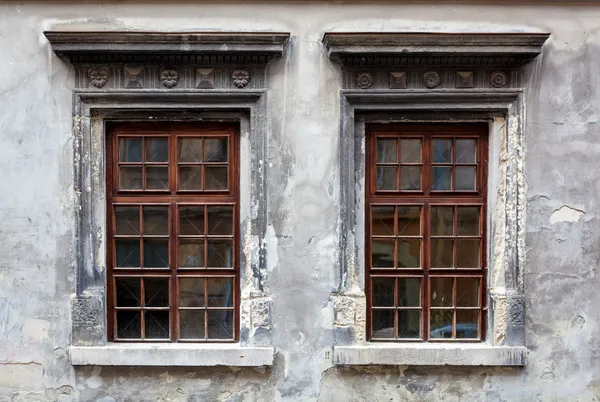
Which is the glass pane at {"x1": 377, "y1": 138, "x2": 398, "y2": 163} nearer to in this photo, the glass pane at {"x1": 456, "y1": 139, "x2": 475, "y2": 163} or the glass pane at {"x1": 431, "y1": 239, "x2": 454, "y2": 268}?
the glass pane at {"x1": 456, "y1": 139, "x2": 475, "y2": 163}

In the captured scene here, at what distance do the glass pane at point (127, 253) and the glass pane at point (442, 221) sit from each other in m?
2.50

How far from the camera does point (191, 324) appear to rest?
209 inches

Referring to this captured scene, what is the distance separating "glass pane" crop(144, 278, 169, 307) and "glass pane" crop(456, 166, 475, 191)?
2594 mm

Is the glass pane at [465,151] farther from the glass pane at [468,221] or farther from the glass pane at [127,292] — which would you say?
the glass pane at [127,292]

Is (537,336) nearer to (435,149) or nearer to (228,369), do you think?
(435,149)

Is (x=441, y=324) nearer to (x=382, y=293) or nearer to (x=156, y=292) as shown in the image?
(x=382, y=293)

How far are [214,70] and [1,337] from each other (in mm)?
2795

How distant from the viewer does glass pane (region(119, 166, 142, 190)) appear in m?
5.25

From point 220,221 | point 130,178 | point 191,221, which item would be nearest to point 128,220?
point 130,178

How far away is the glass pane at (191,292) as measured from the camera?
17.4 feet

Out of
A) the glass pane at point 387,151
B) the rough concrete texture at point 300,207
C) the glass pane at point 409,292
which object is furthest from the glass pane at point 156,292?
the glass pane at point 387,151

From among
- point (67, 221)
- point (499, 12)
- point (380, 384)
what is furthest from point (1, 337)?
point (499, 12)

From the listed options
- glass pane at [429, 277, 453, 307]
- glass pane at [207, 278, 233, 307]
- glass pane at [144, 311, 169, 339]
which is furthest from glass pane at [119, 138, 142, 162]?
glass pane at [429, 277, 453, 307]

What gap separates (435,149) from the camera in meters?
5.29
